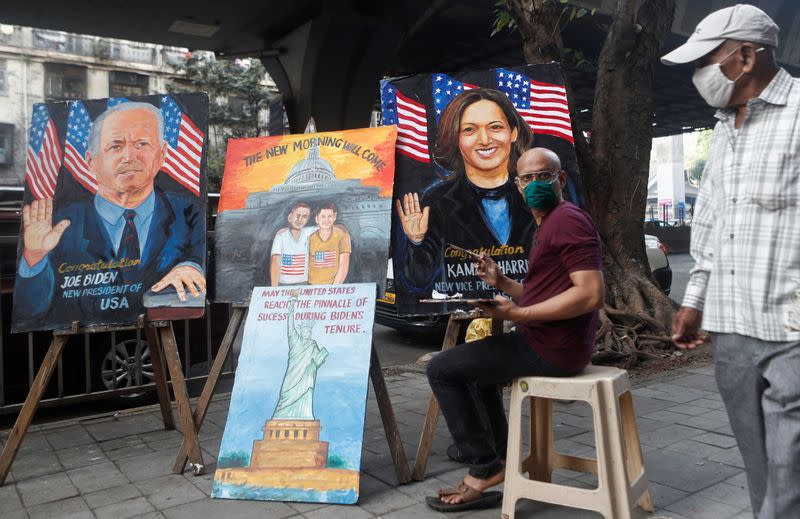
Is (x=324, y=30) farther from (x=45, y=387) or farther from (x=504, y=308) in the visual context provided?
(x=504, y=308)

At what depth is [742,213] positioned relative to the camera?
220 cm

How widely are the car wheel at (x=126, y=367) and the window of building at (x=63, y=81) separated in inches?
1078

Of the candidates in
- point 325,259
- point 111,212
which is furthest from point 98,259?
point 325,259

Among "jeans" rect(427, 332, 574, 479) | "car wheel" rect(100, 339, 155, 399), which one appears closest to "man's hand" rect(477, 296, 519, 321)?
"jeans" rect(427, 332, 574, 479)

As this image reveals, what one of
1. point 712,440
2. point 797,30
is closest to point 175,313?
point 712,440

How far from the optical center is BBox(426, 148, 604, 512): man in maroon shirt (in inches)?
114

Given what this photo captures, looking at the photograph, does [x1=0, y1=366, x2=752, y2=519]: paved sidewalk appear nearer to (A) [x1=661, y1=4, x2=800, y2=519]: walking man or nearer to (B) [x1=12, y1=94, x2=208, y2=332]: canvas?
(B) [x1=12, y1=94, x2=208, y2=332]: canvas

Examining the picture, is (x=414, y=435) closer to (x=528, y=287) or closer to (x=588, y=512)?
(x=588, y=512)

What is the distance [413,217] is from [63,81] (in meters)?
31.1

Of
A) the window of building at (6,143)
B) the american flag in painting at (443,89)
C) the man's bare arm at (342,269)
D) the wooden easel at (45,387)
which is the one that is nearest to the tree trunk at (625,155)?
the american flag in painting at (443,89)

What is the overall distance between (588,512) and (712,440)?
147 centimetres

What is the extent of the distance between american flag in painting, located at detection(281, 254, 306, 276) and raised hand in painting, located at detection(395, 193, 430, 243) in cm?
61

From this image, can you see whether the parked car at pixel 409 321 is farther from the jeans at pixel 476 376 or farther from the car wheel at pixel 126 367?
the jeans at pixel 476 376

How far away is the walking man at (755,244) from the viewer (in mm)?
2080
